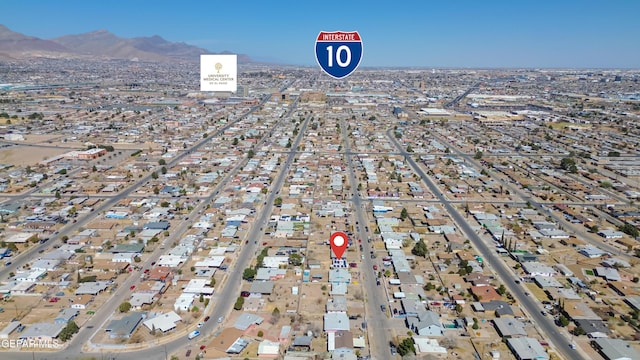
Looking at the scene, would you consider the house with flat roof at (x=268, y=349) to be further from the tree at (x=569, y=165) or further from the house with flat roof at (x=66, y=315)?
the tree at (x=569, y=165)

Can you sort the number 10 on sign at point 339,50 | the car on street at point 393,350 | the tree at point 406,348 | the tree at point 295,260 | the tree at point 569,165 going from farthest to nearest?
the tree at point 569,165 → the tree at point 295,260 → the car on street at point 393,350 → the tree at point 406,348 → the number 10 on sign at point 339,50

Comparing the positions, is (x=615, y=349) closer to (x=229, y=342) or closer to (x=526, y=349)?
(x=526, y=349)

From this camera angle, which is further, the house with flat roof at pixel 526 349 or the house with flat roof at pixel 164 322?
the house with flat roof at pixel 164 322

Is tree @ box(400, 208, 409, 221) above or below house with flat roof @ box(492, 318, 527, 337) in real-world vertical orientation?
above

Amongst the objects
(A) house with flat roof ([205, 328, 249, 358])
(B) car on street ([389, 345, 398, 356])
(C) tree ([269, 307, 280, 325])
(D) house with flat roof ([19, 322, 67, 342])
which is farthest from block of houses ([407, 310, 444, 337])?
(D) house with flat roof ([19, 322, 67, 342])

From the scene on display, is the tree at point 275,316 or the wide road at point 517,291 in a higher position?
the wide road at point 517,291

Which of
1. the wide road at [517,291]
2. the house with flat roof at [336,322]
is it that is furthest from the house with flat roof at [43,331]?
the wide road at [517,291]

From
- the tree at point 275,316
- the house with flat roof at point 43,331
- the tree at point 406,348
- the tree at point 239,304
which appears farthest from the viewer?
the tree at point 239,304

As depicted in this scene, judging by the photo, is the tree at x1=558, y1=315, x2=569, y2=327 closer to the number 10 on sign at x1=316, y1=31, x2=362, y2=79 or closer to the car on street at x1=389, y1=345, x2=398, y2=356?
the car on street at x1=389, y1=345, x2=398, y2=356
